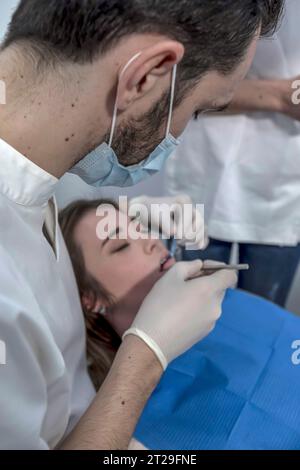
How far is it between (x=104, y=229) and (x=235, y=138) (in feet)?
1.48

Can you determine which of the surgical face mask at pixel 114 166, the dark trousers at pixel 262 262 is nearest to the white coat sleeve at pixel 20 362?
the surgical face mask at pixel 114 166

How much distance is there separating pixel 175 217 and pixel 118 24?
85cm

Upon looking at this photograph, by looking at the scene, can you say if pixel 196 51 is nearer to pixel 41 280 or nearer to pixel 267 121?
pixel 41 280

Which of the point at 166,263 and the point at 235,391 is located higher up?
the point at 166,263

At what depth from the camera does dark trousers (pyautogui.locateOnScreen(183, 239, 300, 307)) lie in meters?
1.51

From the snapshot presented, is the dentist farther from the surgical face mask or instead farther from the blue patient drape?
the blue patient drape

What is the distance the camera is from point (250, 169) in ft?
4.54

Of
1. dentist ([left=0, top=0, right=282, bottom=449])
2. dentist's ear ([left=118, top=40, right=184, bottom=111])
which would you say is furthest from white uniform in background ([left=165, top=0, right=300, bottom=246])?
dentist's ear ([left=118, top=40, right=184, bottom=111])

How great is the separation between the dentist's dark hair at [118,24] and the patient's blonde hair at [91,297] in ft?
2.32

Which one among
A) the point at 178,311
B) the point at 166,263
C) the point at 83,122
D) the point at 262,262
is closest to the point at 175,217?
the point at 166,263

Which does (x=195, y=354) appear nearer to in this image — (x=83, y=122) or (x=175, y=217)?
(x=175, y=217)

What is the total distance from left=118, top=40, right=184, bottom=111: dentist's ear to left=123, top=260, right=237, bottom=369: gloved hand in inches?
16.1

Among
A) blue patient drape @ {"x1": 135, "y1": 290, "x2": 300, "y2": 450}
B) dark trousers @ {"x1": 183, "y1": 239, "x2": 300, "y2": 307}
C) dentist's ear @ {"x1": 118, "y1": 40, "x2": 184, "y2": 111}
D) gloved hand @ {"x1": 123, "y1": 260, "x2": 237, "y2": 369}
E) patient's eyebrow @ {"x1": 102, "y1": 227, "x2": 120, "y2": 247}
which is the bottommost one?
blue patient drape @ {"x1": 135, "y1": 290, "x2": 300, "y2": 450}
